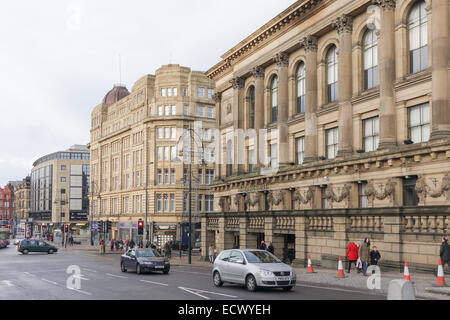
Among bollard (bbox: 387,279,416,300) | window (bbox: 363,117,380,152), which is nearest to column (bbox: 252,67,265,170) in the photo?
window (bbox: 363,117,380,152)

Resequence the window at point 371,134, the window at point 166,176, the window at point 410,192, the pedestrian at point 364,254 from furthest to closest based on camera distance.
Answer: the window at point 166,176 → the window at point 371,134 → the window at point 410,192 → the pedestrian at point 364,254

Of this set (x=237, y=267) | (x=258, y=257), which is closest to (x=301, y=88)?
(x=258, y=257)

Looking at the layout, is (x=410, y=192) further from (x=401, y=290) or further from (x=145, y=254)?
(x=401, y=290)

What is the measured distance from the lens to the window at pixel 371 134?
30.9 meters

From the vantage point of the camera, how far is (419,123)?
1097 inches

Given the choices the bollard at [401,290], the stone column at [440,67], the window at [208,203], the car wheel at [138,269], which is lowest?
the car wheel at [138,269]

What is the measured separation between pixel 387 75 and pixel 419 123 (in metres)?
3.10

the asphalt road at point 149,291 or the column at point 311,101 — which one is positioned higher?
the column at point 311,101

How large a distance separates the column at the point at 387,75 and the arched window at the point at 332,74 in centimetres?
568

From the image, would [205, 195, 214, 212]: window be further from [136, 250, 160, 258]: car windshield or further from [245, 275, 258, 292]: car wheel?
[245, 275, 258, 292]: car wheel

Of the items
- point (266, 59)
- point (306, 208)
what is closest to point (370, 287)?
point (306, 208)

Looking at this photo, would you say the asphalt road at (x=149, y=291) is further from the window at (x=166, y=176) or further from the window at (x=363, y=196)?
the window at (x=166, y=176)

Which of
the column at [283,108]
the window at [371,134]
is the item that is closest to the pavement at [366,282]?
the window at [371,134]
